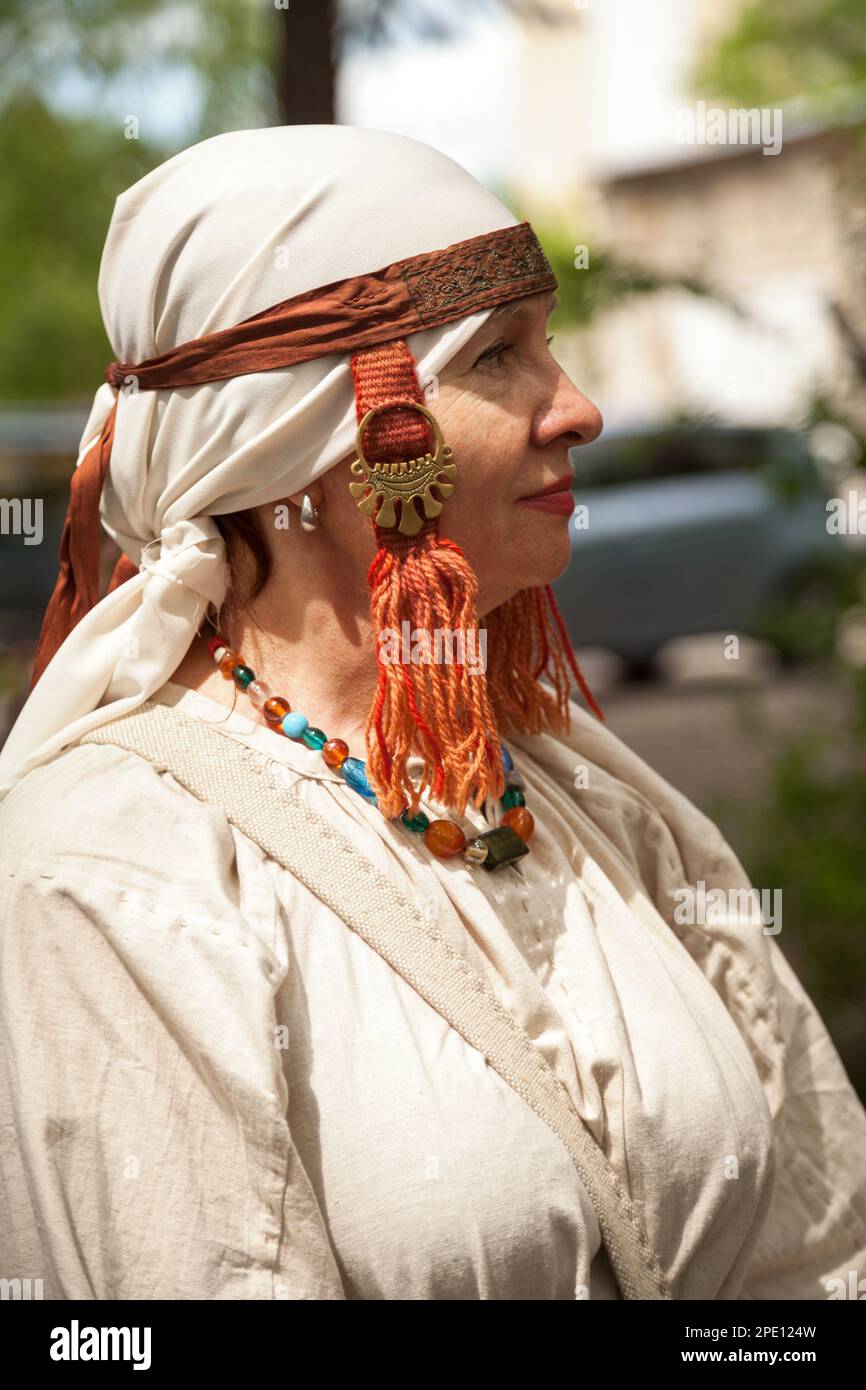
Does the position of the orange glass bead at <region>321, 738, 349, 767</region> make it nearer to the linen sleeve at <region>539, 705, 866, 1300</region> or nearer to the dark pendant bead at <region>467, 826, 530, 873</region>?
the dark pendant bead at <region>467, 826, 530, 873</region>

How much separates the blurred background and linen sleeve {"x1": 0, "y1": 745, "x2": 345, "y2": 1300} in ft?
4.62

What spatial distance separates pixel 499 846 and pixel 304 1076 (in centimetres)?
40

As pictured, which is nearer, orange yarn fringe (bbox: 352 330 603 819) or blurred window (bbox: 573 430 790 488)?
orange yarn fringe (bbox: 352 330 603 819)

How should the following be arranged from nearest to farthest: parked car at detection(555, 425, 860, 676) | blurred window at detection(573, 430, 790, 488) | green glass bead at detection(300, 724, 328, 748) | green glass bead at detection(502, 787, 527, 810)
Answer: green glass bead at detection(300, 724, 328, 748), green glass bead at detection(502, 787, 527, 810), blurred window at detection(573, 430, 790, 488), parked car at detection(555, 425, 860, 676)

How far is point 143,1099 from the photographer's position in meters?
1.47

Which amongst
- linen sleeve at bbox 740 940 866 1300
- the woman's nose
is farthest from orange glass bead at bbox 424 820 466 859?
linen sleeve at bbox 740 940 866 1300

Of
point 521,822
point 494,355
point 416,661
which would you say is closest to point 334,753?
point 416,661

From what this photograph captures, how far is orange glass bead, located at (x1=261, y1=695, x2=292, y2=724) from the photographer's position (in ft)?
5.81

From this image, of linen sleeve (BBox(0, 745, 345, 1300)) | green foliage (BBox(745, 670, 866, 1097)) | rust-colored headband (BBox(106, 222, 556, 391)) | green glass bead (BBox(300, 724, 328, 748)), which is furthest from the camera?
green foliage (BBox(745, 670, 866, 1097))

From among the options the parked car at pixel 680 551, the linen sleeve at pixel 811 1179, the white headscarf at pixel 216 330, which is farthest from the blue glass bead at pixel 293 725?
the parked car at pixel 680 551

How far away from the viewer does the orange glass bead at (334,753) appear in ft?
5.79

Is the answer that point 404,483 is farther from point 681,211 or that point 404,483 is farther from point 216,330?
point 681,211
